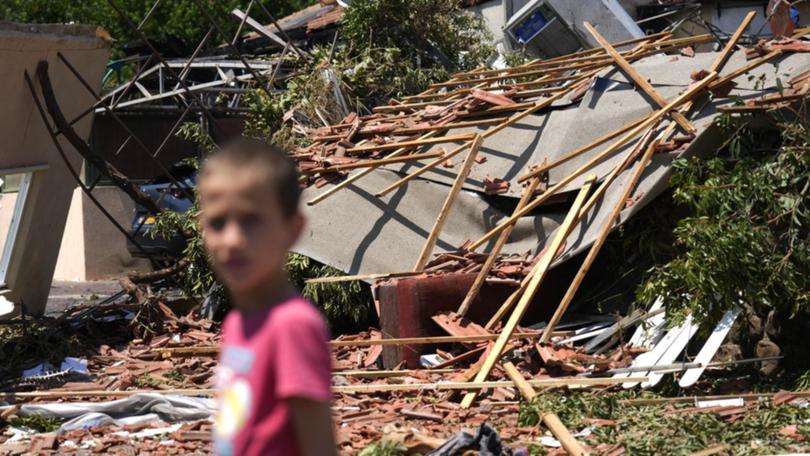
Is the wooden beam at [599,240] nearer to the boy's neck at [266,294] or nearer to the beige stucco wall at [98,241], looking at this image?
Result: the boy's neck at [266,294]

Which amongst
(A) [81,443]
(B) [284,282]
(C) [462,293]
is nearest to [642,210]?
(C) [462,293]

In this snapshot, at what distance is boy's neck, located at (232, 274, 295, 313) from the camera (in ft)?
9.75

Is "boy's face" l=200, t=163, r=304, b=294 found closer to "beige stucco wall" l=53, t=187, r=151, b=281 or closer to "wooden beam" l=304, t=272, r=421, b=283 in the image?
"wooden beam" l=304, t=272, r=421, b=283

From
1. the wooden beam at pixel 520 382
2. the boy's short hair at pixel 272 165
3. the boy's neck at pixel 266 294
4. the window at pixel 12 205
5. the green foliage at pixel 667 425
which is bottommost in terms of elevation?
the green foliage at pixel 667 425

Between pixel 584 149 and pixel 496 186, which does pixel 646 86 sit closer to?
pixel 584 149

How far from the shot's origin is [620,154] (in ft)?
36.5

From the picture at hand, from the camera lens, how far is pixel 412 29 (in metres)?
17.6

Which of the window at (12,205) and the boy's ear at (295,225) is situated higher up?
the window at (12,205)

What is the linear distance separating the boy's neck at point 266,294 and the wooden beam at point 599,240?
23.2 feet

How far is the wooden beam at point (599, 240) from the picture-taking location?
32.6 ft

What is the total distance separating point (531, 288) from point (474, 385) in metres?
1.45

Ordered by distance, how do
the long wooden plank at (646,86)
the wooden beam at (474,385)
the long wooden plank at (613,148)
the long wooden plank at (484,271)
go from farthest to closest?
the long wooden plank at (613,148)
the long wooden plank at (646,86)
the long wooden plank at (484,271)
the wooden beam at (474,385)

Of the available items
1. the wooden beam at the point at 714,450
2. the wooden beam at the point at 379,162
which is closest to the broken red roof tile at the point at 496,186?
the wooden beam at the point at 379,162

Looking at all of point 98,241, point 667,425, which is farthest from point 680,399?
point 98,241
